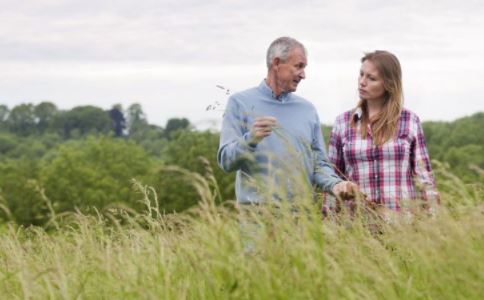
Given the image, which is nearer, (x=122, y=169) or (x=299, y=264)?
(x=299, y=264)

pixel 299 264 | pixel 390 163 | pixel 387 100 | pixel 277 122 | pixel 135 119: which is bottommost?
pixel 135 119

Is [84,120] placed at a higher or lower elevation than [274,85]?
lower

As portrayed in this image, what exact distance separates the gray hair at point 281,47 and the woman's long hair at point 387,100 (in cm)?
55

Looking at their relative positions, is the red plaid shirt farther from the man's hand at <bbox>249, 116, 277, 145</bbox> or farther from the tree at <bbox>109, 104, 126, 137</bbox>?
the tree at <bbox>109, 104, 126, 137</bbox>

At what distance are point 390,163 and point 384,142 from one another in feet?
0.49

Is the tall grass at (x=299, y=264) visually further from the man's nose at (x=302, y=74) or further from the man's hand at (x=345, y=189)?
the man's nose at (x=302, y=74)

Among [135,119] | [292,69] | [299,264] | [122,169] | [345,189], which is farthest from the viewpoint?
[135,119]

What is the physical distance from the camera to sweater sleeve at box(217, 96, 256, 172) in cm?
581

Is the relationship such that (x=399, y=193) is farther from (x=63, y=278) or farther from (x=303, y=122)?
(x=63, y=278)

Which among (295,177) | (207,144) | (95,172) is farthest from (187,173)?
(95,172)

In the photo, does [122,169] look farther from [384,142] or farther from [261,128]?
[261,128]

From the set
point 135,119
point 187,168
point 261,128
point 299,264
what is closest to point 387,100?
point 261,128

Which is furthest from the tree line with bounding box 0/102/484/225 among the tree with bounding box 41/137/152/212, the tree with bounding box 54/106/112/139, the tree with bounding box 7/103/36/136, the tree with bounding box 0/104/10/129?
the tree with bounding box 0/104/10/129

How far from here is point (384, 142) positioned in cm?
620
